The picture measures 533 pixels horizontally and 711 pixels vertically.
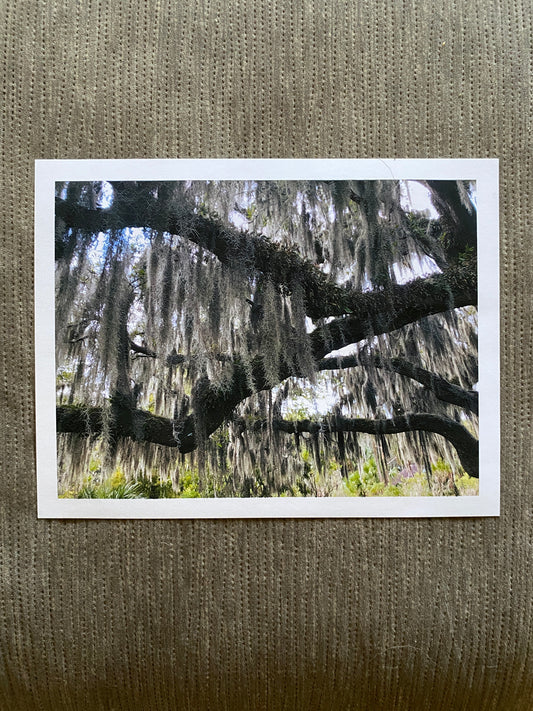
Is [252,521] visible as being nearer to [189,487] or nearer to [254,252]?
[189,487]

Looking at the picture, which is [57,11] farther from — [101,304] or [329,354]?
[329,354]

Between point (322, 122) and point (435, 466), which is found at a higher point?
point (322, 122)

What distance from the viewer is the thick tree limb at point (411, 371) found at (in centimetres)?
41

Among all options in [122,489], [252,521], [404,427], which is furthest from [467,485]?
[122,489]

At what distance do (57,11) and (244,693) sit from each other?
59 centimetres

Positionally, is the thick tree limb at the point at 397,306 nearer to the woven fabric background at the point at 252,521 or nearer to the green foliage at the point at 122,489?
the woven fabric background at the point at 252,521

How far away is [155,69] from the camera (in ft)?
1.34

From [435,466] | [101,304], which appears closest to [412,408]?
[435,466]

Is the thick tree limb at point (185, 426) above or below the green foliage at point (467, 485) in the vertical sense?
above

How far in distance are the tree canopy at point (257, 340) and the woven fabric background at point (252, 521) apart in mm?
35

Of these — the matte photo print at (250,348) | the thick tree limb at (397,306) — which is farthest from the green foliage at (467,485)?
the thick tree limb at (397,306)

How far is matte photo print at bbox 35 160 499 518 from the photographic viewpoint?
408mm

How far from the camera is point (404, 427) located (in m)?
0.41

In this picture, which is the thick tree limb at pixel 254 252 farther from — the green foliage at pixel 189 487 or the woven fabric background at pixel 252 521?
the green foliage at pixel 189 487
